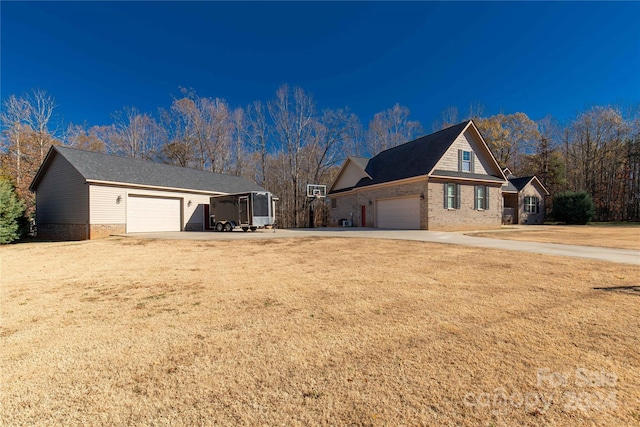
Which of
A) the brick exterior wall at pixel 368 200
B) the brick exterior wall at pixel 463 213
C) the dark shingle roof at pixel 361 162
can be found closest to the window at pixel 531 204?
the brick exterior wall at pixel 463 213

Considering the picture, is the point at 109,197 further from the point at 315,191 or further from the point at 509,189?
the point at 509,189

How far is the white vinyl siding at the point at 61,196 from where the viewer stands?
15.9m

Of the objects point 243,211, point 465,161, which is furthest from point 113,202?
point 465,161

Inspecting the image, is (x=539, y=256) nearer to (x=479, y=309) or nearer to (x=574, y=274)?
(x=574, y=274)

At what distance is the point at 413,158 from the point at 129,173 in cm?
1984

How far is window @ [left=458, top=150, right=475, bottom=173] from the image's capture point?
64.5 feet

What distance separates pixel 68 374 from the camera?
247 cm

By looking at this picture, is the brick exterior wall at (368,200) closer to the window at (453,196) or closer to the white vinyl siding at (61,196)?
the window at (453,196)

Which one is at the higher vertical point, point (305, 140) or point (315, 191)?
point (305, 140)

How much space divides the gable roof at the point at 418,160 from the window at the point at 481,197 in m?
0.75

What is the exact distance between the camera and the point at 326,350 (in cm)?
283

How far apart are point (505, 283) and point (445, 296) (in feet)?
5.17

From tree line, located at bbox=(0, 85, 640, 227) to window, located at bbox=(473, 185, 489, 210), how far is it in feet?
53.3

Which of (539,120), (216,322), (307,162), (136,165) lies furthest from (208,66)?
(539,120)
